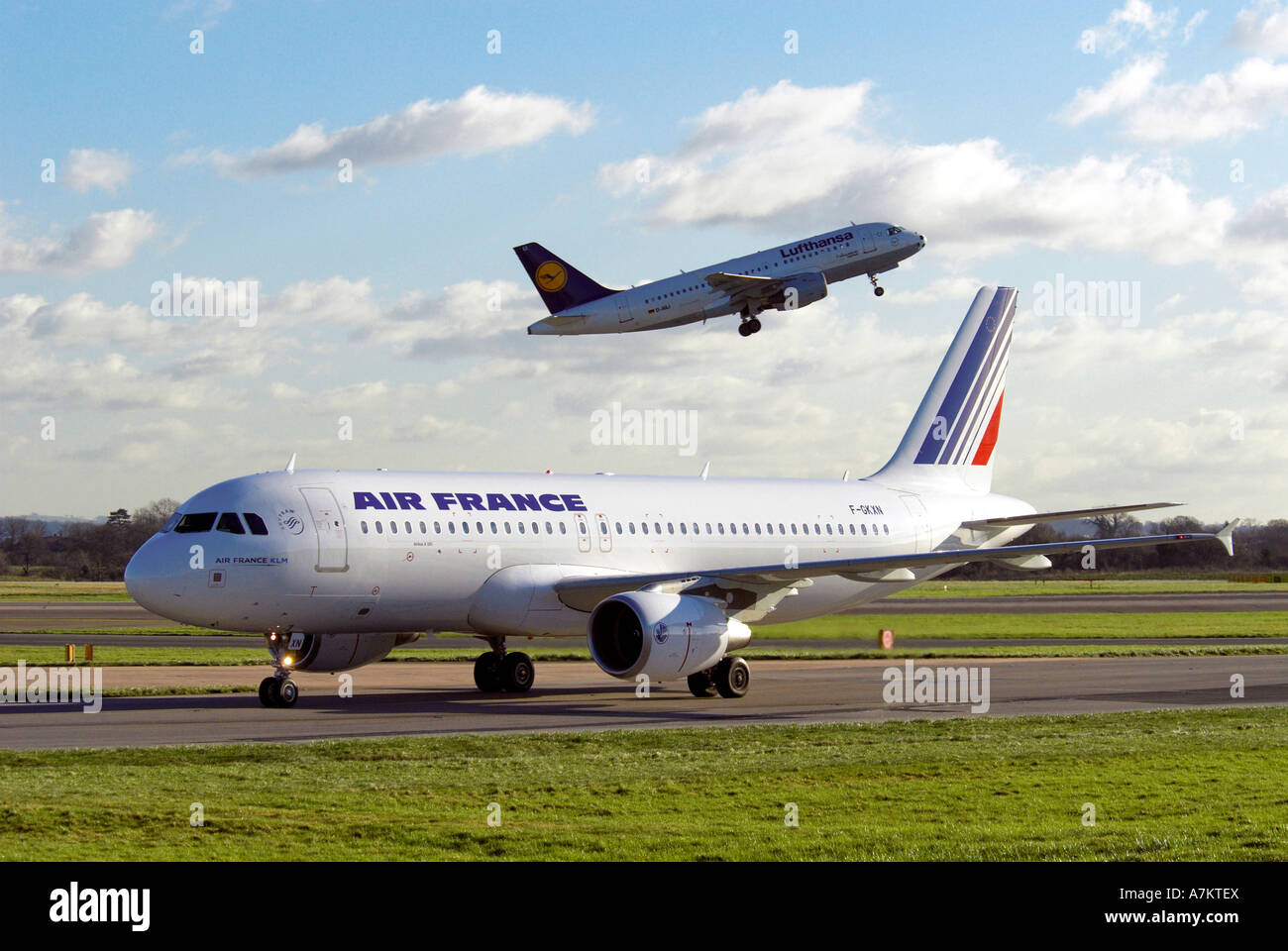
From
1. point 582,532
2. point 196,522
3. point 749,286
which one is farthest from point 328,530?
point 749,286

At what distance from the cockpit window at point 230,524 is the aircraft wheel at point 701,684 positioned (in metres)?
9.98

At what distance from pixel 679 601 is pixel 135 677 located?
14713mm

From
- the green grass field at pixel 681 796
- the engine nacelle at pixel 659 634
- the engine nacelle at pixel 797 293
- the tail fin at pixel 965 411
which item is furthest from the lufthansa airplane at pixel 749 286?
the green grass field at pixel 681 796

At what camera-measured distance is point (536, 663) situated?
147ft

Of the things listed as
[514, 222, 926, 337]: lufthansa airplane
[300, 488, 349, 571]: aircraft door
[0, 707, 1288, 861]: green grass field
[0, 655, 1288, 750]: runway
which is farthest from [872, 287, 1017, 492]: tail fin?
[0, 707, 1288, 861]: green grass field

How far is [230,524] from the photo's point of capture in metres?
29.2

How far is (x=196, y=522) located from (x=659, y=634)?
9.27 m

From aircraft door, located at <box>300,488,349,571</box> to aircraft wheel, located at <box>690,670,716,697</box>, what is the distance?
790cm

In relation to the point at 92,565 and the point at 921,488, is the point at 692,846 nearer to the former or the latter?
the point at 921,488

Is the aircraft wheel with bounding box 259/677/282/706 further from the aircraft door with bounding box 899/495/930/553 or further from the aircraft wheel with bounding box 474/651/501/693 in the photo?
the aircraft door with bounding box 899/495/930/553

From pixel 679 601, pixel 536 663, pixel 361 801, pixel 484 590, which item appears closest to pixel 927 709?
pixel 679 601

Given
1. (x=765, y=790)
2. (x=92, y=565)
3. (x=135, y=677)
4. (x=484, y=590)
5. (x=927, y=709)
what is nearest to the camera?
(x=765, y=790)

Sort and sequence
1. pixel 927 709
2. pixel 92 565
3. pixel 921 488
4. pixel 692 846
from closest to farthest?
1. pixel 692 846
2. pixel 927 709
3. pixel 921 488
4. pixel 92 565

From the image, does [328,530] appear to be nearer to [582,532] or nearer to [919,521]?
[582,532]
